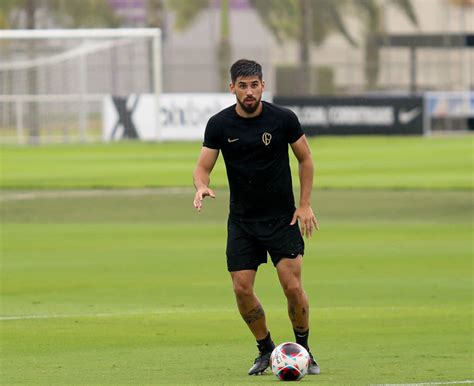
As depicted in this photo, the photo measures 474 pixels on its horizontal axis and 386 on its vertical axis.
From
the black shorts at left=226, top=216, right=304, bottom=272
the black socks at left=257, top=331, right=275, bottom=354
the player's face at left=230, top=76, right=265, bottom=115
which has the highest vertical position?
the player's face at left=230, top=76, right=265, bottom=115

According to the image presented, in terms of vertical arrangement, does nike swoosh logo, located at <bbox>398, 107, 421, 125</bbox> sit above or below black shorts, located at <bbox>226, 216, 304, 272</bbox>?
below

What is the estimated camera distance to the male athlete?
32.5 feet

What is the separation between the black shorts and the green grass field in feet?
2.60

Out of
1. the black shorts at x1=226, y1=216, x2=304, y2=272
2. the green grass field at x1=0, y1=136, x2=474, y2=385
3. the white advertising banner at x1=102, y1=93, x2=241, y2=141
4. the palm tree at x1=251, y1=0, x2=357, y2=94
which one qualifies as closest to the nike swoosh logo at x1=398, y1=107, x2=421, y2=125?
the white advertising banner at x1=102, y1=93, x2=241, y2=141

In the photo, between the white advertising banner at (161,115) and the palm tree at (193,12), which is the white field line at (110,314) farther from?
the palm tree at (193,12)

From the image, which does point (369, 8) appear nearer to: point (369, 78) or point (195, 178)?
point (369, 78)

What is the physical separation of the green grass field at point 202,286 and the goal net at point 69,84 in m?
17.7

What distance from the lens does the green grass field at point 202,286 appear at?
34.5ft

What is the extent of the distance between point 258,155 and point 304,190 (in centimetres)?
43

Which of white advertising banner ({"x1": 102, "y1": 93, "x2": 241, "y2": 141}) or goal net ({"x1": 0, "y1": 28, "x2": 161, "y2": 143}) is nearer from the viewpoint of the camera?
white advertising banner ({"x1": 102, "y1": 93, "x2": 241, "y2": 141})

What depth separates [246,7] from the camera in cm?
7181

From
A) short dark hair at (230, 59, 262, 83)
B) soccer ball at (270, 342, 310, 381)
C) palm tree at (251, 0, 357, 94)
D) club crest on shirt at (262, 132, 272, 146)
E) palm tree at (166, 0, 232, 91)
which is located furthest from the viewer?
palm tree at (251, 0, 357, 94)

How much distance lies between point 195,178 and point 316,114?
1666 inches

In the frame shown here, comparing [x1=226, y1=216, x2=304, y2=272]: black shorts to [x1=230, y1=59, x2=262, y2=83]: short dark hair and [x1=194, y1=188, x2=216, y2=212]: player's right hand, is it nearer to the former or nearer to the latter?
[x1=194, y1=188, x2=216, y2=212]: player's right hand
